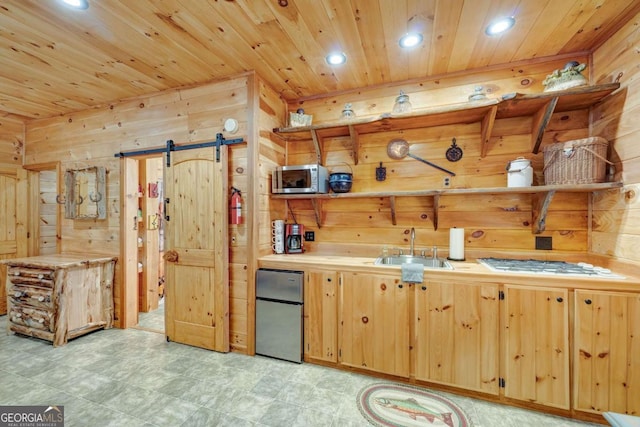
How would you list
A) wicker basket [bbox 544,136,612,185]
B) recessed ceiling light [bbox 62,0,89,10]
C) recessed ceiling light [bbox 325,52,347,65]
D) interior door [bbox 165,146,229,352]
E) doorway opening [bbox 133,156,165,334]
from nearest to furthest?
recessed ceiling light [bbox 62,0,89,10] < wicker basket [bbox 544,136,612,185] < recessed ceiling light [bbox 325,52,347,65] < interior door [bbox 165,146,229,352] < doorway opening [bbox 133,156,165,334]

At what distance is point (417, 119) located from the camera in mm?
2443

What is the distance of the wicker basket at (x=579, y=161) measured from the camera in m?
1.90

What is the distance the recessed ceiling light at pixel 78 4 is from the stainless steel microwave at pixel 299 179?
1697 mm

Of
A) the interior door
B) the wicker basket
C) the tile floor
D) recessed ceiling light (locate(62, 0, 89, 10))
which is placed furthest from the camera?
the interior door

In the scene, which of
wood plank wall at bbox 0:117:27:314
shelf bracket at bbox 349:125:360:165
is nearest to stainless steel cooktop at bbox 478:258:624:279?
shelf bracket at bbox 349:125:360:165

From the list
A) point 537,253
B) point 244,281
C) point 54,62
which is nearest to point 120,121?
point 54,62

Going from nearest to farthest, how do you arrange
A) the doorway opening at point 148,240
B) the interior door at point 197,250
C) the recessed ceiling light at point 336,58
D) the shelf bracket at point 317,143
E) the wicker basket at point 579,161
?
the wicker basket at point 579,161 < the recessed ceiling light at point 336,58 < the interior door at point 197,250 < the shelf bracket at point 317,143 < the doorway opening at point 148,240

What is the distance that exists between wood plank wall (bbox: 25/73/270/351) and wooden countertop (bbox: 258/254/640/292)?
486 mm

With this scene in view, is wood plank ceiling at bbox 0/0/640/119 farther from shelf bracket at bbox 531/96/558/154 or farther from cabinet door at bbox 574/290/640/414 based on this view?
cabinet door at bbox 574/290/640/414

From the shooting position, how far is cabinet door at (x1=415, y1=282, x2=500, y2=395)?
195 cm

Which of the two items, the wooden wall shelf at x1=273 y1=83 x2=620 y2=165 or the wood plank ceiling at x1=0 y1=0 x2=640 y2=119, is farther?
the wooden wall shelf at x1=273 y1=83 x2=620 y2=165

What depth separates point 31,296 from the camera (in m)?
2.89

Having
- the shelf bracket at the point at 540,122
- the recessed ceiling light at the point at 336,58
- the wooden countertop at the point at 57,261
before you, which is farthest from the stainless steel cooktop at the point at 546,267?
the wooden countertop at the point at 57,261

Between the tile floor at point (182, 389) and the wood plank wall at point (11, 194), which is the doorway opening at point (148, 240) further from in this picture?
the wood plank wall at point (11, 194)
